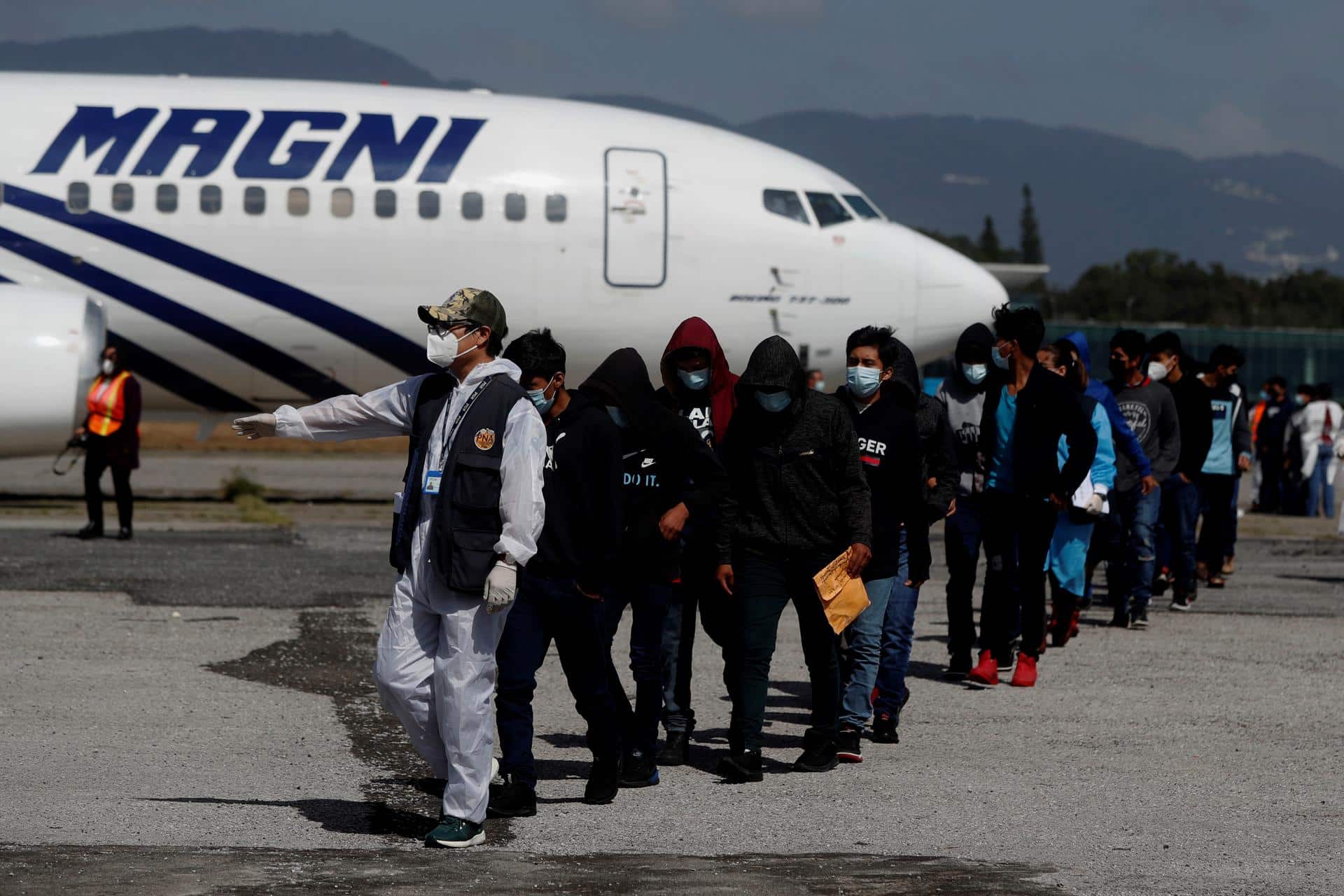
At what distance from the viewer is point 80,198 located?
18.2 m

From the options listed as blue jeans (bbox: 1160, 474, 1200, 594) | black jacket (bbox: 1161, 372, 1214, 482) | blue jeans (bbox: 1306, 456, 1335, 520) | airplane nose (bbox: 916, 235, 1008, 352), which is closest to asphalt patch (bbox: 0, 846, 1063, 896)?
blue jeans (bbox: 1160, 474, 1200, 594)

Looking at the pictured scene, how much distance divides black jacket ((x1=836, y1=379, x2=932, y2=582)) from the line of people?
0.01m

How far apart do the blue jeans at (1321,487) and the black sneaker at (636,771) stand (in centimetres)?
1836

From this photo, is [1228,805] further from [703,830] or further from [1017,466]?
[1017,466]

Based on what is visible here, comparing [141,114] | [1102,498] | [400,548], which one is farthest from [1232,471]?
[141,114]

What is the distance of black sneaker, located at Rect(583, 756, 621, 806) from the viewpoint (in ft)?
22.5

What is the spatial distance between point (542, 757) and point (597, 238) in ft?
38.3

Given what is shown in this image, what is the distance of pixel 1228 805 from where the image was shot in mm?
7020

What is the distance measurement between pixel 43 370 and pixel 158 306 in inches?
85.7

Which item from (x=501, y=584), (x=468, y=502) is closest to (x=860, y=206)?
(x=468, y=502)

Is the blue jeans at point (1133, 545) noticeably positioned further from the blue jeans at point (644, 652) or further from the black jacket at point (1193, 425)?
the blue jeans at point (644, 652)

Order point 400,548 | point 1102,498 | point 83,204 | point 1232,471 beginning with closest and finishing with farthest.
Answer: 1. point 400,548
2. point 1102,498
3. point 1232,471
4. point 83,204

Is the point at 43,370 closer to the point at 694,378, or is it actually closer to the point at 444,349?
the point at 694,378

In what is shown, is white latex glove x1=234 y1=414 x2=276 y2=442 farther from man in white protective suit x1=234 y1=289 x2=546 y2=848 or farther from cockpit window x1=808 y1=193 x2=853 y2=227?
cockpit window x1=808 y1=193 x2=853 y2=227
